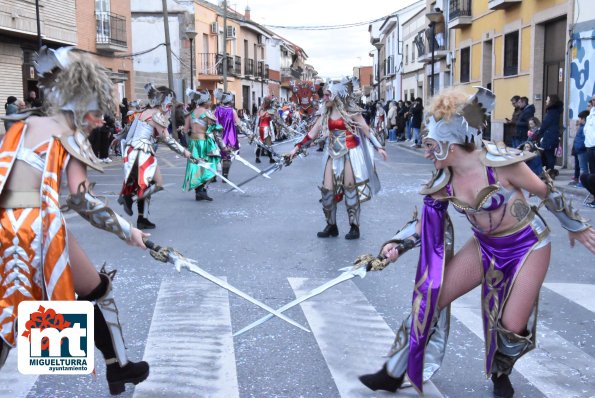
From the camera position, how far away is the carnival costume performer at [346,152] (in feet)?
28.5

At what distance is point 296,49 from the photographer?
333ft

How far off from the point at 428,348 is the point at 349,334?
1.09 meters

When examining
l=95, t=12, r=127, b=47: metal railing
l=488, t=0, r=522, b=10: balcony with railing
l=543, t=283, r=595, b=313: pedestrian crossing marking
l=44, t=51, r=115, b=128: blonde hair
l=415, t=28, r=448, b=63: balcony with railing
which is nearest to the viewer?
l=44, t=51, r=115, b=128: blonde hair

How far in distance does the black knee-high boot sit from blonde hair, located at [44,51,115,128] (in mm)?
859

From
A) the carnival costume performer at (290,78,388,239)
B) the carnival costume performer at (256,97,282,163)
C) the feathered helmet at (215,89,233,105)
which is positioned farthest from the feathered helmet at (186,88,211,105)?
the carnival costume performer at (256,97,282,163)

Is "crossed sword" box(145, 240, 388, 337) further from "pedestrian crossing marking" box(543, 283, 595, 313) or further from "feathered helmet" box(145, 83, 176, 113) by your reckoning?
"feathered helmet" box(145, 83, 176, 113)

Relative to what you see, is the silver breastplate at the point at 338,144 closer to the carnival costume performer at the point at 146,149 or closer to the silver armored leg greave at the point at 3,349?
the carnival costume performer at the point at 146,149

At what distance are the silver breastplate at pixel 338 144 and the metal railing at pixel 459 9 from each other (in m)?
22.4

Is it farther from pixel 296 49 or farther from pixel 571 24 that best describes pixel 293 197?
pixel 296 49

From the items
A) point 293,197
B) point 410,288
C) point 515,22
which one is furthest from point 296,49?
point 410,288

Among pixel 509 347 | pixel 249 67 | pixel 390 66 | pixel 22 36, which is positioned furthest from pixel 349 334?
pixel 390 66

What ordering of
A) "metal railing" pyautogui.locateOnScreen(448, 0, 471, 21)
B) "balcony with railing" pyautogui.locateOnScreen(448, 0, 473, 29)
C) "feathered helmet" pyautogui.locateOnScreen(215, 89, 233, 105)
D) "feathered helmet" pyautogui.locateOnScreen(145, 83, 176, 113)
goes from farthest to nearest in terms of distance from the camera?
"metal railing" pyautogui.locateOnScreen(448, 0, 471, 21), "balcony with railing" pyautogui.locateOnScreen(448, 0, 473, 29), "feathered helmet" pyautogui.locateOnScreen(215, 89, 233, 105), "feathered helmet" pyautogui.locateOnScreen(145, 83, 176, 113)

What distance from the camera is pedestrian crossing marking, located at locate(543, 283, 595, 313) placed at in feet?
19.3

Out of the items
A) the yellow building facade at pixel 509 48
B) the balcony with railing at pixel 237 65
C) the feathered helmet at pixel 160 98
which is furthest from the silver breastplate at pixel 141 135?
the balcony with railing at pixel 237 65
